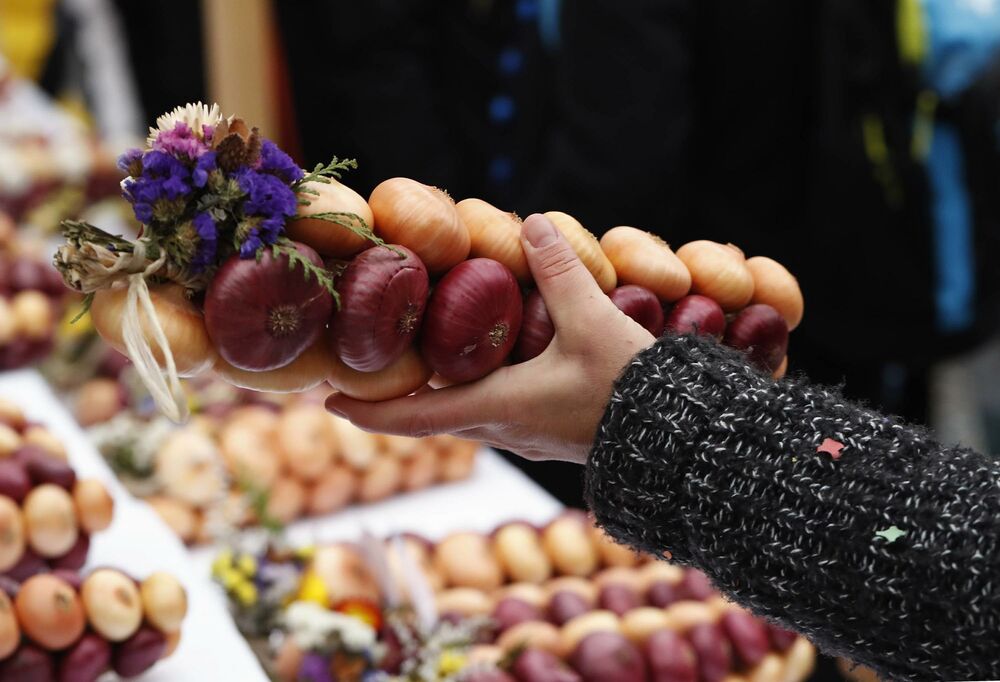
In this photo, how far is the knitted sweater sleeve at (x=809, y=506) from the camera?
851 millimetres

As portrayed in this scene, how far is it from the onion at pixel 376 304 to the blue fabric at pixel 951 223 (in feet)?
5.28

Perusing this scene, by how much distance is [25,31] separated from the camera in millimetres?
4078

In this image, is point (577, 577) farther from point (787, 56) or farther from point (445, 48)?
point (445, 48)

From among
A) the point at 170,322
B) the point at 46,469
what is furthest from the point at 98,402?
the point at 170,322

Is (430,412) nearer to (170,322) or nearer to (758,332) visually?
(170,322)

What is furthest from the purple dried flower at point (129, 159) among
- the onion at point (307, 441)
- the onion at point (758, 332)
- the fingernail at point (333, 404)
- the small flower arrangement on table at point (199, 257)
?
the onion at point (307, 441)

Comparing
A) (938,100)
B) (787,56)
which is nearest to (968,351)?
(938,100)

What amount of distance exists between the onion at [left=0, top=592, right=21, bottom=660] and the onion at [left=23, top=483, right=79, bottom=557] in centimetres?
9

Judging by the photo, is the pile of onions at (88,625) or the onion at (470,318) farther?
the pile of onions at (88,625)

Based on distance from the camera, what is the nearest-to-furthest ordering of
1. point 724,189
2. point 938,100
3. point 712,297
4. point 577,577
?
point 712,297 < point 577,577 < point 938,100 < point 724,189

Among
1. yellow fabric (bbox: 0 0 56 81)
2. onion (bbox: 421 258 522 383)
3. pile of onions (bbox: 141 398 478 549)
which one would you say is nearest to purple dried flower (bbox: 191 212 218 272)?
onion (bbox: 421 258 522 383)

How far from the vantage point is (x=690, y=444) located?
0.93m

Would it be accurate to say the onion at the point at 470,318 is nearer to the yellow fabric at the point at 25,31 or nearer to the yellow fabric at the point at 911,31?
the yellow fabric at the point at 911,31

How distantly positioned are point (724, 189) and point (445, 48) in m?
0.85
